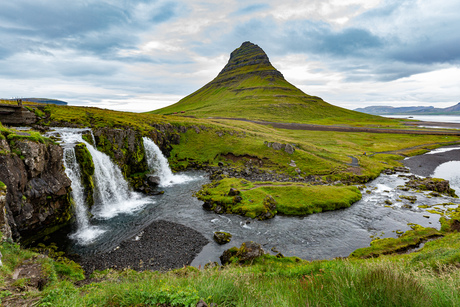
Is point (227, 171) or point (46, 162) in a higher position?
point (46, 162)

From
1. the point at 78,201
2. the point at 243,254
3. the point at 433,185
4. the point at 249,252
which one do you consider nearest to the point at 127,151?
the point at 78,201

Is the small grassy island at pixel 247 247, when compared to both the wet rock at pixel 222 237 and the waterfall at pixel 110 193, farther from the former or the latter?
the wet rock at pixel 222 237

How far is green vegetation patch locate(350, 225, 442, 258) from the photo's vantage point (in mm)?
24766

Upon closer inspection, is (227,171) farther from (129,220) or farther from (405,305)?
(405,305)

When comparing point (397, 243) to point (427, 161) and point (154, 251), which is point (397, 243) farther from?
point (427, 161)

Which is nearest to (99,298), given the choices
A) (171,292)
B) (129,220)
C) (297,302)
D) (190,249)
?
(171,292)

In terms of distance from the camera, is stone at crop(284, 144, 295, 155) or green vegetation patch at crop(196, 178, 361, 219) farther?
stone at crop(284, 144, 295, 155)

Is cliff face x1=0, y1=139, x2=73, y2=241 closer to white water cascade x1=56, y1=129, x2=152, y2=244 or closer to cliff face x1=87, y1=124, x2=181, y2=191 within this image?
white water cascade x1=56, y1=129, x2=152, y2=244

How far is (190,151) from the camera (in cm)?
7256

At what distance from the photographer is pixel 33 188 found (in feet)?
80.7

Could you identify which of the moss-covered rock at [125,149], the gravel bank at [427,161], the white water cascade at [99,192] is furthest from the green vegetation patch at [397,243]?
the moss-covered rock at [125,149]

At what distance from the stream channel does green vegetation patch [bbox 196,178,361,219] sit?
138cm

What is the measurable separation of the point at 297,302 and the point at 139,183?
154 feet

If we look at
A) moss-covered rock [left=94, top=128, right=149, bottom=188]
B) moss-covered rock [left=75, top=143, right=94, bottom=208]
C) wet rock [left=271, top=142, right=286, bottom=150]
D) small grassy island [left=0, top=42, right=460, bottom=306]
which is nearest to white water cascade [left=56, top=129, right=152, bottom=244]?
moss-covered rock [left=75, top=143, right=94, bottom=208]
